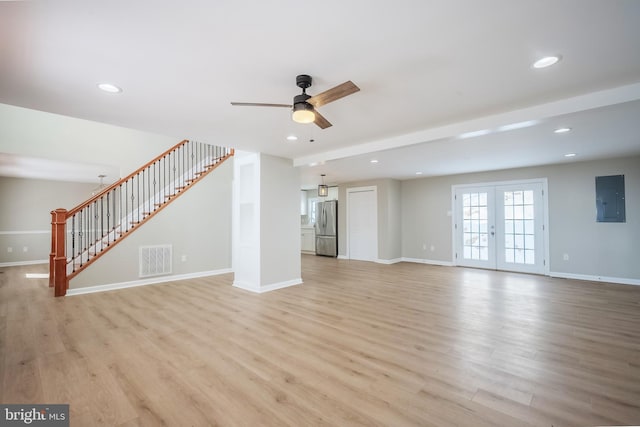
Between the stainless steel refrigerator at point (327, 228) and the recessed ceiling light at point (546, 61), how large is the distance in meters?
7.23

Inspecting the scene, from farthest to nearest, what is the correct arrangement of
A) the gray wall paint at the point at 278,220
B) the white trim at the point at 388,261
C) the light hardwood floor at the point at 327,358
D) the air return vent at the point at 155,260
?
1. the white trim at the point at 388,261
2. the air return vent at the point at 155,260
3. the gray wall paint at the point at 278,220
4. the light hardwood floor at the point at 327,358

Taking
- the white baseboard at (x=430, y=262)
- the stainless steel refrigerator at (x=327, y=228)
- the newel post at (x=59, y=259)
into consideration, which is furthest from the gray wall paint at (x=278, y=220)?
the white baseboard at (x=430, y=262)

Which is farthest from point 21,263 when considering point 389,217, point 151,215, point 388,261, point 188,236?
point 389,217

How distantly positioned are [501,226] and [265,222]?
5.59 m

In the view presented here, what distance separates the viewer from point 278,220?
5.20 m

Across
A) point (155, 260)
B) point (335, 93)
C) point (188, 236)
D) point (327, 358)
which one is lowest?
point (327, 358)

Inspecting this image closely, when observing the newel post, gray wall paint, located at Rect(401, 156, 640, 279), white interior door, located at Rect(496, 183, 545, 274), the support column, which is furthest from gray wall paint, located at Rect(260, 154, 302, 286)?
white interior door, located at Rect(496, 183, 545, 274)

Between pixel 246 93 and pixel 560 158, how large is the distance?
6.00 metres

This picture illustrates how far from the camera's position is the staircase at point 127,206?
4.59 metres

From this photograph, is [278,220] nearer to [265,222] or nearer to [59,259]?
[265,222]

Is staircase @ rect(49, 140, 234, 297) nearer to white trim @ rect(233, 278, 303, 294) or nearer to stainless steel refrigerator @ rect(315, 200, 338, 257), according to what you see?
white trim @ rect(233, 278, 303, 294)

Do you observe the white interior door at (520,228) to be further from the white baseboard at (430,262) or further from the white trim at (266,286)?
the white trim at (266,286)

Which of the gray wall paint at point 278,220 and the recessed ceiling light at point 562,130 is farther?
the gray wall paint at point 278,220

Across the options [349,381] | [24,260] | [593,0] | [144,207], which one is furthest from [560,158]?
[24,260]
